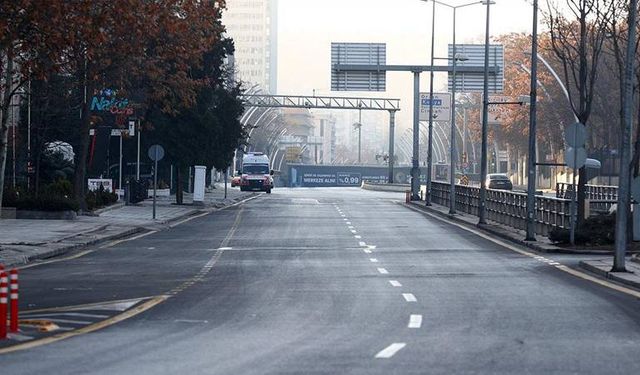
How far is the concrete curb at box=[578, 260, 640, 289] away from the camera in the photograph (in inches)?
985

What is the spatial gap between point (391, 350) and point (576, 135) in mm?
22700

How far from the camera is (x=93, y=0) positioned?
92.6 ft

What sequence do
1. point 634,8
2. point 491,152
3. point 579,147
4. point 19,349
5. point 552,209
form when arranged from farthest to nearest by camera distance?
point 491,152
point 552,209
point 579,147
point 634,8
point 19,349

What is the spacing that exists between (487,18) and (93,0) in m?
28.3

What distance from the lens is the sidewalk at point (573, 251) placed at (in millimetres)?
26375

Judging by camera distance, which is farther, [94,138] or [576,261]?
[94,138]

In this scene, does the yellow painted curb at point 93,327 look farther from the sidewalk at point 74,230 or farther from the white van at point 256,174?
the white van at point 256,174

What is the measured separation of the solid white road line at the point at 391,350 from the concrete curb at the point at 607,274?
1038cm

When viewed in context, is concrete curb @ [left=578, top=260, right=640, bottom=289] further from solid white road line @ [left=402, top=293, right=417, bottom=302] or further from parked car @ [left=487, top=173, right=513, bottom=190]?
parked car @ [left=487, top=173, right=513, bottom=190]

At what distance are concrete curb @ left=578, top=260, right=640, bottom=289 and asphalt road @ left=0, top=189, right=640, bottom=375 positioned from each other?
2.33 ft

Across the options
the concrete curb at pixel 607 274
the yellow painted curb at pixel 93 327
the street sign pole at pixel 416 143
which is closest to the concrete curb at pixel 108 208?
the street sign pole at pixel 416 143

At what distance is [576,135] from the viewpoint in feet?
119

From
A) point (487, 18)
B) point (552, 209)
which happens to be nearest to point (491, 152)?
point (487, 18)

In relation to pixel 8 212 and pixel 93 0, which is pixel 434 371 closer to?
pixel 93 0
